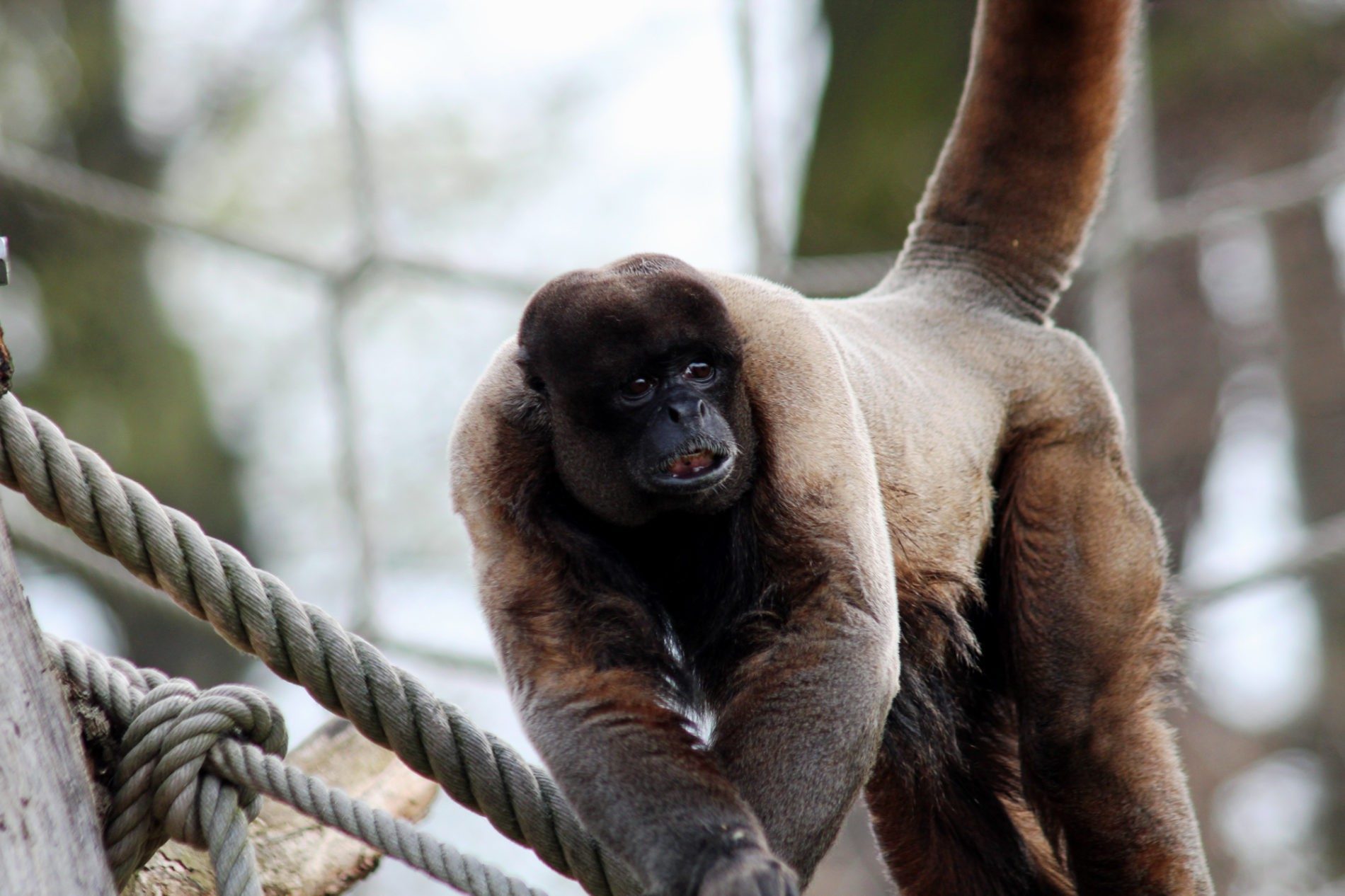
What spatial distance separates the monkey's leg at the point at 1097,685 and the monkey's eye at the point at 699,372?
1155mm

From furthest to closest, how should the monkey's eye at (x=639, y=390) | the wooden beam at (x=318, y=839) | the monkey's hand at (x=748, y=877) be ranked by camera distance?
the wooden beam at (x=318, y=839) < the monkey's eye at (x=639, y=390) < the monkey's hand at (x=748, y=877)

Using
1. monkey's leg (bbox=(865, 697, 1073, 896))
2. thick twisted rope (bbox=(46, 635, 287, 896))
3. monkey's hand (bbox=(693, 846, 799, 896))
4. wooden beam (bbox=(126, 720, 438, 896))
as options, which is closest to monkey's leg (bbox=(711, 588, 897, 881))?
monkey's hand (bbox=(693, 846, 799, 896))

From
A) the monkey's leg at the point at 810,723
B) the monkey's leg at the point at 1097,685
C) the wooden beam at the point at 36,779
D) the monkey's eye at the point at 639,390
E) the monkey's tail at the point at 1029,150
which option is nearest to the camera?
the wooden beam at the point at 36,779

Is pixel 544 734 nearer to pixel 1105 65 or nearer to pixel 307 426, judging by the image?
pixel 1105 65

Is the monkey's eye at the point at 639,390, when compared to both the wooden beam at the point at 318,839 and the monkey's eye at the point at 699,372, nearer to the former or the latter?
the monkey's eye at the point at 699,372

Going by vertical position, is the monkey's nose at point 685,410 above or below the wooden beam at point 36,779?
above

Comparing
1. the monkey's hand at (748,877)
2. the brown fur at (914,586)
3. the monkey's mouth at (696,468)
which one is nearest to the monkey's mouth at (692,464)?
the monkey's mouth at (696,468)

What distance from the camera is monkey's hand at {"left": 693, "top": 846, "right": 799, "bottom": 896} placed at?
7.86 ft

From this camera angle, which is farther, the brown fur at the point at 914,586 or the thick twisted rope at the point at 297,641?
the brown fur at the point at 914,586

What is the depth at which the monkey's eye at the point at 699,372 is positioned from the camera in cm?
300

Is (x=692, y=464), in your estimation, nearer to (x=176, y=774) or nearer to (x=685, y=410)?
(x=685, y=410)

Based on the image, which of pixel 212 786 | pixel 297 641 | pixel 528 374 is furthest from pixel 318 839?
pixel 528 374

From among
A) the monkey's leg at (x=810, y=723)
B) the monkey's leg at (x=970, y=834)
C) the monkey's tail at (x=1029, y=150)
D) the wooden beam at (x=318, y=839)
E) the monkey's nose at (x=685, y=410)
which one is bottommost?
the monkey's leg at (x=970, y=834)

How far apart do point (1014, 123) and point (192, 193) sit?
8.73 metres
